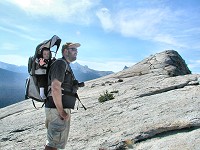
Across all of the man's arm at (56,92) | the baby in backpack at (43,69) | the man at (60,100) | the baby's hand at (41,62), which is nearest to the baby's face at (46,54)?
the baby in backpack at (43,69)

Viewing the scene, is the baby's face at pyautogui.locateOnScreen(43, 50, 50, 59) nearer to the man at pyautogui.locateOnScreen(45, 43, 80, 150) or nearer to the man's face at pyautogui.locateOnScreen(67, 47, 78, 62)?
the man at pyautogui.locateOnScreen(45, 43, 80, 150)

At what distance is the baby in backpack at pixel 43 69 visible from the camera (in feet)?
31.3

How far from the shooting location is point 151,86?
18.4m

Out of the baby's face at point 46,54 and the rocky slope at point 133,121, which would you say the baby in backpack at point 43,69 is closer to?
the baby's face at point 46,54

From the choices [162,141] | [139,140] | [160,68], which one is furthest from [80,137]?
[160,68]

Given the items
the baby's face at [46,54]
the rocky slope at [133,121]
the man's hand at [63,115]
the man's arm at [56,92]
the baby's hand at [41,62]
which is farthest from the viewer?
the rocky slope at [133,121]

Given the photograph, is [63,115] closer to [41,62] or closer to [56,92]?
[56,92]

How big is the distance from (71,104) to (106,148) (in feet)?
10.8

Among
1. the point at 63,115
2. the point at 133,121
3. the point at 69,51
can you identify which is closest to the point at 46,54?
the point at 69,51

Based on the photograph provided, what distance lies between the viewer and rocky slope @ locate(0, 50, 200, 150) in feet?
38.5

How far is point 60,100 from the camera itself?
8977 millimetres

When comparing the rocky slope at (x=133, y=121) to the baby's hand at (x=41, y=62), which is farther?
the rocky slope at (x=133, y=121)

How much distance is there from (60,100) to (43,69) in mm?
1251

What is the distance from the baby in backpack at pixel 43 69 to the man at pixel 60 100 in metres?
0.35
